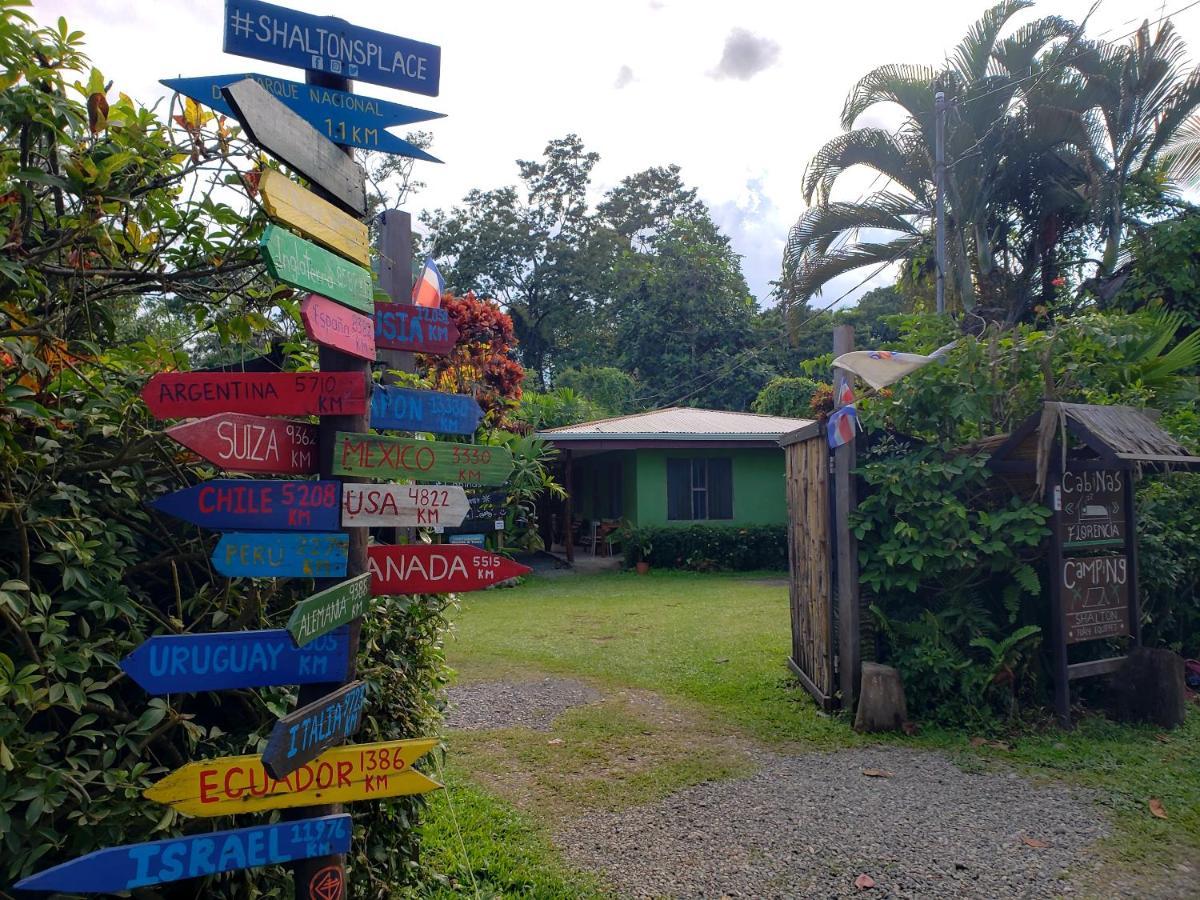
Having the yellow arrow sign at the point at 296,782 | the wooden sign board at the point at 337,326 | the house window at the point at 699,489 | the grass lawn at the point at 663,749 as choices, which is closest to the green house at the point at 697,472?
the house window at the point at 699,489

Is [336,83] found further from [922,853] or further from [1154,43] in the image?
[1154,43]

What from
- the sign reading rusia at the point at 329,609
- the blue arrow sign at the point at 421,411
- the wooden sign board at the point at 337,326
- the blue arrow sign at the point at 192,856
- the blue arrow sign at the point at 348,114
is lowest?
the blue arrow sign at the point at 192,856

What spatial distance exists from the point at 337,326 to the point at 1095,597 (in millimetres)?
5865

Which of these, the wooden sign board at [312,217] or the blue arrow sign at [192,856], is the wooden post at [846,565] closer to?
the wooden sign board at [312,217]

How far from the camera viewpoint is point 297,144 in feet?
7.98

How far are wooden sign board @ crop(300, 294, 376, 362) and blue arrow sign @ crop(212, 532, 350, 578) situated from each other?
1.84 ft

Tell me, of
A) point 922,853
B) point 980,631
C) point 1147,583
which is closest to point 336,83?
point 922,853

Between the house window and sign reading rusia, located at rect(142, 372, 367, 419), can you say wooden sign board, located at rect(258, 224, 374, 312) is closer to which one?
sign reading rusia, located at rect(142, 372, 367, 419)

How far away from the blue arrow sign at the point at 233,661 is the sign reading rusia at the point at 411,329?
95 cm

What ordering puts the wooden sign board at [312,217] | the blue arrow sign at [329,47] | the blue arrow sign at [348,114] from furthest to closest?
the blue arrow sign at [348,114] → the blue arrow sign at [329,47] → the wooden sign board at [312,217]

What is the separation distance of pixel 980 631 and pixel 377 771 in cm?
485

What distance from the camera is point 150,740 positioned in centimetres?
251

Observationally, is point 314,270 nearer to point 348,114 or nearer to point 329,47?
point 348,114

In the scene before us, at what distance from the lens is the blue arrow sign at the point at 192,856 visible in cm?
204
